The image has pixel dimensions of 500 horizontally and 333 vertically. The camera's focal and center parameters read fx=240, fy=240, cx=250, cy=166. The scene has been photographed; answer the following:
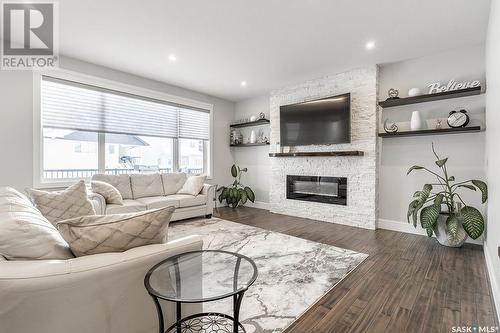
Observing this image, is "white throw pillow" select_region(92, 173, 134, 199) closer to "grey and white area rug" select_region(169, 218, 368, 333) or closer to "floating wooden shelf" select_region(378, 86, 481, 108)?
"grey and white area rug" select_region(169, 218, 368, 333)

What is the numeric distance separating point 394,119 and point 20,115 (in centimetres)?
554

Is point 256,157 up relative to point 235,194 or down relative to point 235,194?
up

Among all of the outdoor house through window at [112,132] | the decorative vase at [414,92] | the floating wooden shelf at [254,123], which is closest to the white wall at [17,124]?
Result: the outdoor house through window at [112,132]

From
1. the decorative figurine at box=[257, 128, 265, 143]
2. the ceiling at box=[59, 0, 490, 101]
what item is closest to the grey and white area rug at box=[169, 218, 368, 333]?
the decorative figurine at box=[257, 128, 265, 143]

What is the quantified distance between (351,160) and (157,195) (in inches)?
141

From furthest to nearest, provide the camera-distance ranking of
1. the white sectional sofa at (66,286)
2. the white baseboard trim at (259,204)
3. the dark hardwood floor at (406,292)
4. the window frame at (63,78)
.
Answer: the white baseboard trim at (259,204), the window frame at (63,78), the dark hardwood floor at (406,292), the white sectional sofa at (66,286)

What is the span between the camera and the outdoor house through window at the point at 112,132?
370cm

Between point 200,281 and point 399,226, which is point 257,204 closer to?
point 399,226

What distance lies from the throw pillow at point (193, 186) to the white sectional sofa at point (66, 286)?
337 cm

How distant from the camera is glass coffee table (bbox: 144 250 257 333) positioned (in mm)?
1078

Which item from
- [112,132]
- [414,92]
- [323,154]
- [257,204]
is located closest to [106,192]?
[112,132]

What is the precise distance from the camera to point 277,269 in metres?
2.45

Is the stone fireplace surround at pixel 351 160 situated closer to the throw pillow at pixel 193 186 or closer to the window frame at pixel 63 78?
the throw pillow at pixel 193 186

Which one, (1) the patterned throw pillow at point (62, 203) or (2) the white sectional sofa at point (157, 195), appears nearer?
(1) the patterned throw pillow at point (62, 203)
